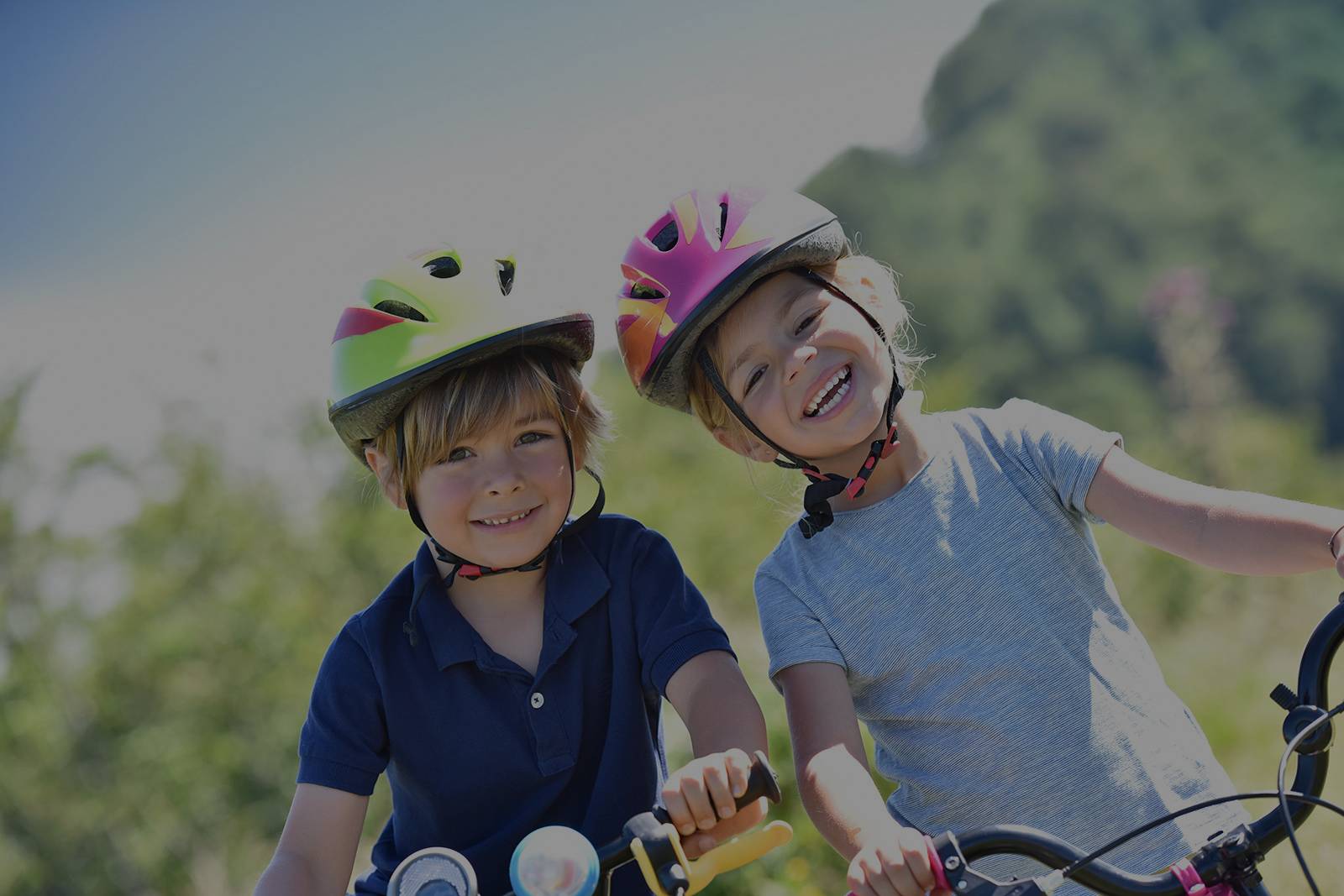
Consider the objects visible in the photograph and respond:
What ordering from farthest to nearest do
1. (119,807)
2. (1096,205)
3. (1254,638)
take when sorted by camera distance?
(1096,205)
(119,807)
(1254,638)

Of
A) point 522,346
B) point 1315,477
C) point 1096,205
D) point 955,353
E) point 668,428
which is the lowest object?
point 1315,477

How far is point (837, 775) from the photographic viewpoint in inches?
107

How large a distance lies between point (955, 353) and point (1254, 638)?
1494 inches

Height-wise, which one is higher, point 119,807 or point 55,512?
point 55,512

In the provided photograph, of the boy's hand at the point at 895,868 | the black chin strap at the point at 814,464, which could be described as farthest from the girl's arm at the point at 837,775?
the black chin strap at the point at 814,464

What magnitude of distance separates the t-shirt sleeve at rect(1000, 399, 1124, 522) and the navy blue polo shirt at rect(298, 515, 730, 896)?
3.07 feet

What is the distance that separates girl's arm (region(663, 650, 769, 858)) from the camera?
7.49 ft

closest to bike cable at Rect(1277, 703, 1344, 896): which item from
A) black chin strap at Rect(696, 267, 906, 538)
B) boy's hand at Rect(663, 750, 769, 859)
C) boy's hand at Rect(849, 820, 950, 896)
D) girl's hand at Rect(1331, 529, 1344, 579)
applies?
girl's hand at Rect(1331, 529, 1344, 579)

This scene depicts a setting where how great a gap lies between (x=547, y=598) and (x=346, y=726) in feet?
2.00

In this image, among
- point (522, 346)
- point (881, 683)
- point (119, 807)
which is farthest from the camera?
point (119, 807)

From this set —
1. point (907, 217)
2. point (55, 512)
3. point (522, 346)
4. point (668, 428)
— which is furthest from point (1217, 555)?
point (907, 217)

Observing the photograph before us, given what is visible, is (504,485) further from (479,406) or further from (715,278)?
(715,278)

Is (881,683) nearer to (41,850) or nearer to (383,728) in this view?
(383,728)

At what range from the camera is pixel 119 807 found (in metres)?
16.7
